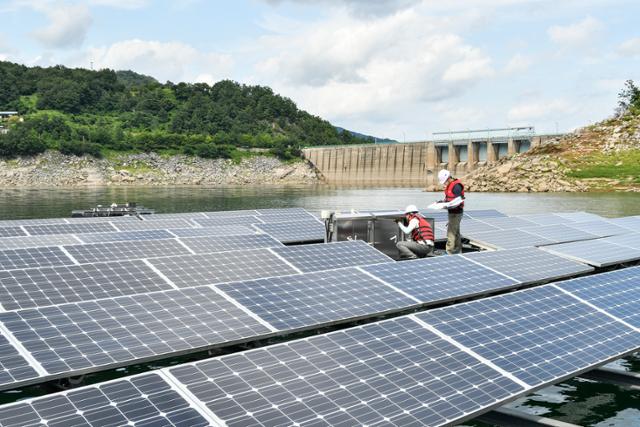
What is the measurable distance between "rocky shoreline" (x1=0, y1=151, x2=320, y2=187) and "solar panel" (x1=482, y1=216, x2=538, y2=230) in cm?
13836

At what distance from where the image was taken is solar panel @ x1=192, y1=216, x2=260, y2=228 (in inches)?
1147

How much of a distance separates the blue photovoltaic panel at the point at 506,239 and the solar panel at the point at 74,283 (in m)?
11.6

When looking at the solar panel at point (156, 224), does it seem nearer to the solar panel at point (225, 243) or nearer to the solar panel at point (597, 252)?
the solar panel at point (225, 243)

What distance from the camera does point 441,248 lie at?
22.3 meters

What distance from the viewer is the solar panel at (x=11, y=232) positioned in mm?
25406

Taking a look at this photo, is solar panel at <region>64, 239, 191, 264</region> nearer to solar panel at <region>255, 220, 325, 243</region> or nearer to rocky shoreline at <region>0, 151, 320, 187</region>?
solar panel at <region>255, 220, 325, 243</region>

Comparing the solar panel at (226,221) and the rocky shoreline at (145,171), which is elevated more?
the solar panel at (226,221)

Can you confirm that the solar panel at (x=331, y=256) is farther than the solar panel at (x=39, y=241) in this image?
No

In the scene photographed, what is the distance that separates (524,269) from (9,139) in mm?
157066

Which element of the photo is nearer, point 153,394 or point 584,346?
point 153,394

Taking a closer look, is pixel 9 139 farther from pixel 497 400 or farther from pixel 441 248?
pixel 497 400

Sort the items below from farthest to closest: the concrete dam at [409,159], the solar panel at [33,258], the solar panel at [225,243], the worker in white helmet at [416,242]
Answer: the concrete dam at [409,159] → the solar panel at [225,243] → the worker in white helmet at [416,242] → the solar panel at [33,258]

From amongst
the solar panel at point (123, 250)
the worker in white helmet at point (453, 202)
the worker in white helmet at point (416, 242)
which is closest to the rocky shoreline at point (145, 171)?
the solar panel at point (123, 250)

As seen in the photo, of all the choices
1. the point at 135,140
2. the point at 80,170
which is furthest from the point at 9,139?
the point at 135,140
